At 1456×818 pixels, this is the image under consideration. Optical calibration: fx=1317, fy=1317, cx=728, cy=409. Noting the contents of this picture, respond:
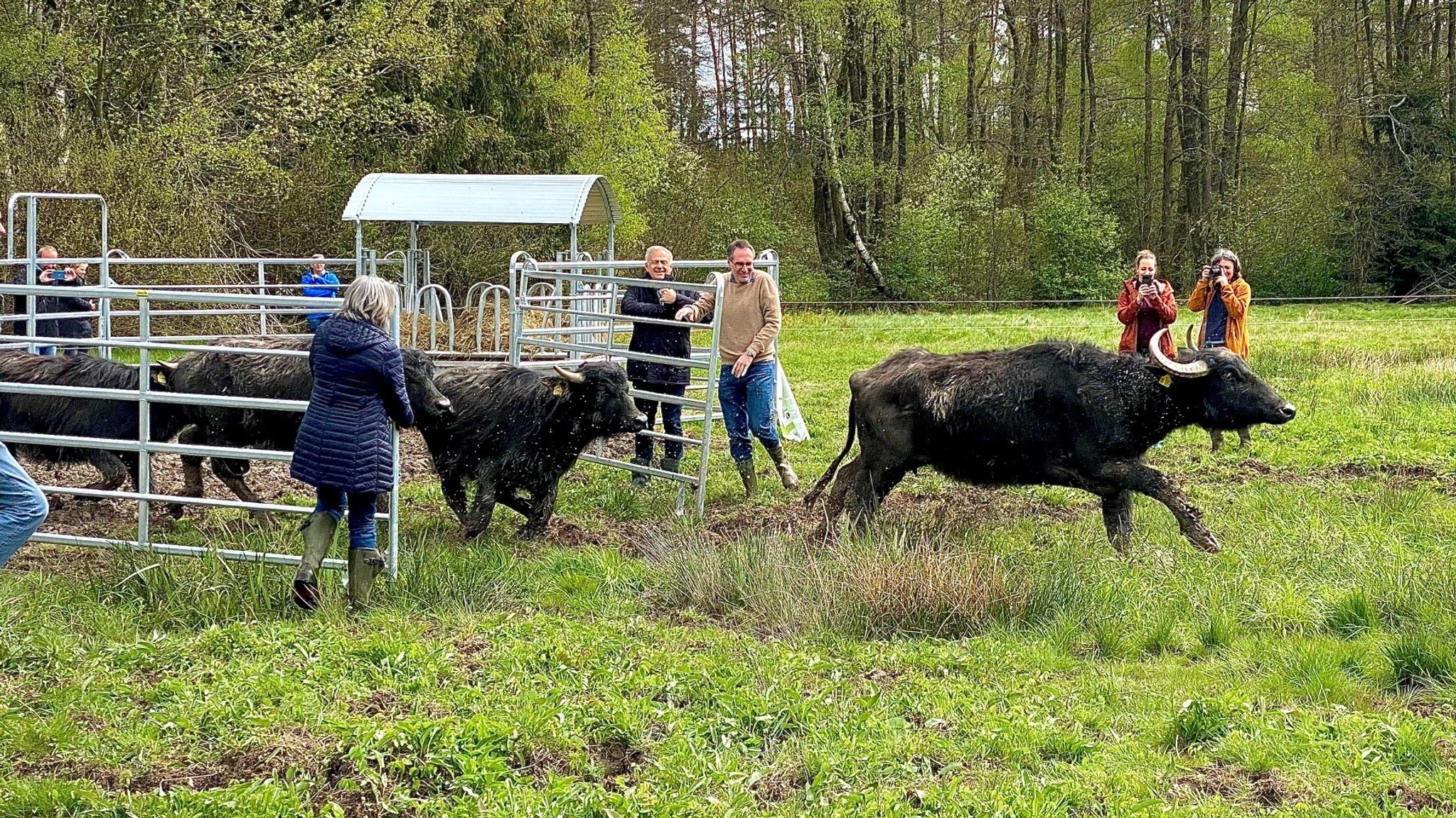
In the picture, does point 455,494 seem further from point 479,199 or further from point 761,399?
point 479,199

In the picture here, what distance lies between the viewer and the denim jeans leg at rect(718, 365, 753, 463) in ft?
32.9

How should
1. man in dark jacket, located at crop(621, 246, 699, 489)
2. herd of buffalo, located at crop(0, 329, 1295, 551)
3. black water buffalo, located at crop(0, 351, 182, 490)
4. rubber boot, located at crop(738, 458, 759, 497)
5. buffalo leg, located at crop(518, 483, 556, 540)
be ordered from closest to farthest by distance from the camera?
herd of buffalo, located at crop(0, 329, 1295, 551) → buffalo leg, located at crop(518, 483, 556, 540) → black water buffalo, located at crop(0, 351, 182, 490) → rubber boot, located at crop(738, 458, 759, 497) → man in dark jacket, located at crop(621, 246, 699, 489)

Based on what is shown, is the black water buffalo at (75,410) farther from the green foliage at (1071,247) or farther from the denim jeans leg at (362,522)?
the green foliage at (1071,247)

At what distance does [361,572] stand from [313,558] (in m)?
0.25

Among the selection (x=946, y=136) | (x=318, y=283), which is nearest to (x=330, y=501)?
(x=318, y=283)

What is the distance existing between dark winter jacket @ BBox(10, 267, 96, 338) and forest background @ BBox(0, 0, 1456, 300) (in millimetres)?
11304

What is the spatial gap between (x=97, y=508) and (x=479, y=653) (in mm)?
4724

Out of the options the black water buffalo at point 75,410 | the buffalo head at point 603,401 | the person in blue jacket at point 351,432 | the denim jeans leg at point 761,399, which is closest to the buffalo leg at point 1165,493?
the denim jeans leg at point 761,399

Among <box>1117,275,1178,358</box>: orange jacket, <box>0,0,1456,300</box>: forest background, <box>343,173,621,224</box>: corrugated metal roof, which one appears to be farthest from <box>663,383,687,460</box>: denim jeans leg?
<box>0,0,1456,300</box>: forest background

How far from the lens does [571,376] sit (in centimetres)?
883

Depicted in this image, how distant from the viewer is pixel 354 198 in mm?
17500

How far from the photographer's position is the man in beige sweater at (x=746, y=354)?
9.80m

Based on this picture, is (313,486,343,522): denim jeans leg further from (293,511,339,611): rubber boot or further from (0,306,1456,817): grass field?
(0,306,1456,817): grass field

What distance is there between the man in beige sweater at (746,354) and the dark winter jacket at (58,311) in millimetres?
7730
